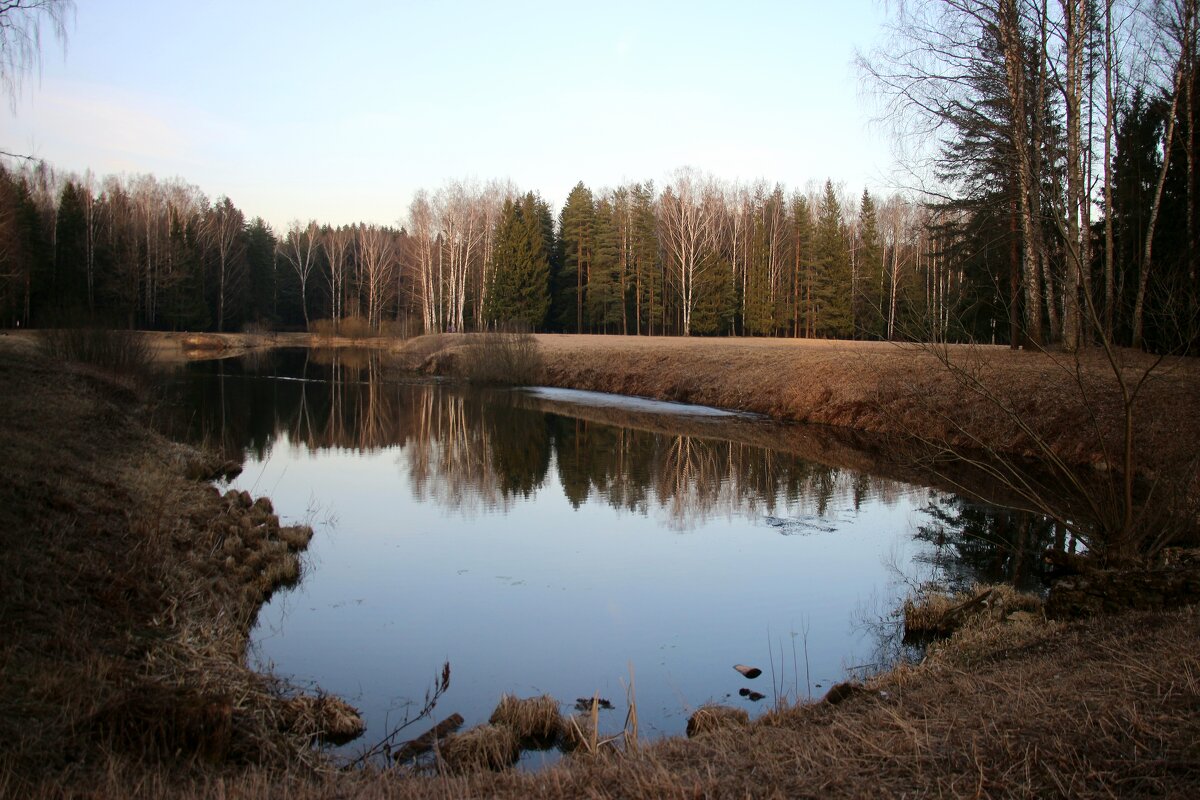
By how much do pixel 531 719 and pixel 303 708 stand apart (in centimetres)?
165

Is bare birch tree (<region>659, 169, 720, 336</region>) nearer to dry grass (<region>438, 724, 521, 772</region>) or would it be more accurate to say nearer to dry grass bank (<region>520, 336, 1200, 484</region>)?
dry grass bank (<region>520, 336, 1200, 484</region>)

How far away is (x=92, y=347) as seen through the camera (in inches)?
870

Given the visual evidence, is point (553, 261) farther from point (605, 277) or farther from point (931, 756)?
point (931, 756)

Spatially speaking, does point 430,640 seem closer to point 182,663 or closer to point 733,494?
point 182,663

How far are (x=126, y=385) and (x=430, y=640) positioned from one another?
→ 16536 millimetres

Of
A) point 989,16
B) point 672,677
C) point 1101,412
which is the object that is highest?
point 989,16

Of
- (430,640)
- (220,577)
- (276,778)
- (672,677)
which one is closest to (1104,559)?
(672,677)

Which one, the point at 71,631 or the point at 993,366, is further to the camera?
the point at 993,366

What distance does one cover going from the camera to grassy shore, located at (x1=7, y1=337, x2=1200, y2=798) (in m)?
3.47

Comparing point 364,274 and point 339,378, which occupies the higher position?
point 364,274

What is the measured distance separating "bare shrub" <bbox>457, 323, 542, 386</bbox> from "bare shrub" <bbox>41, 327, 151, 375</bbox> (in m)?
18.5

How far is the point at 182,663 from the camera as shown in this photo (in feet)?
19.4

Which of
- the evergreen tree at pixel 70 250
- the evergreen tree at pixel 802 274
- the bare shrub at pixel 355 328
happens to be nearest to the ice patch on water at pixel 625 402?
the evergreen tree at pixel 802 274

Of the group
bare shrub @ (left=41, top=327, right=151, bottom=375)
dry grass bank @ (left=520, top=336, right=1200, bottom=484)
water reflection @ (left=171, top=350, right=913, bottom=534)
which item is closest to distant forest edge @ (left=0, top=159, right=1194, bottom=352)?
dry grass bank @ (left=520, top=336, right=1200, bottom=484)
